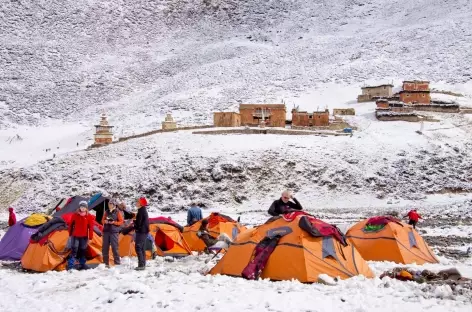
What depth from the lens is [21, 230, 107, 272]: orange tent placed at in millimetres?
11656

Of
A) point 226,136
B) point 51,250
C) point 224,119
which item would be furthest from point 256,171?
point 51,250

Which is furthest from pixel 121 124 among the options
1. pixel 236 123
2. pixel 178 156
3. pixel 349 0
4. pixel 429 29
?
pixel 349 0

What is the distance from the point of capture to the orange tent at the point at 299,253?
9594 mm

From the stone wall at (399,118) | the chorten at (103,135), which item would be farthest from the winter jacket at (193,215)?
the stone wall at (399,118)

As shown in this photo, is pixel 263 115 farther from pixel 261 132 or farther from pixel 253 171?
pixel 253 171

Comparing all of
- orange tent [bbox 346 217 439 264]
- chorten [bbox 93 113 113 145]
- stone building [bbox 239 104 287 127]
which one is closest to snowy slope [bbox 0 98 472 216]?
chorten [bbox 93 113 113 145]

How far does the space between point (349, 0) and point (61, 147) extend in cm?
9354

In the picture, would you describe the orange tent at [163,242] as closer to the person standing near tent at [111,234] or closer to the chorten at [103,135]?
the person standing near tent at [111,234]

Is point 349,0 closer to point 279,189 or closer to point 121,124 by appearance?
point 121,124

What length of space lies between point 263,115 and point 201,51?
182ft

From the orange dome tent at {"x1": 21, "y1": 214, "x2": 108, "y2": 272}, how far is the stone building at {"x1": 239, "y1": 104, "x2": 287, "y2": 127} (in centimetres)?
3589

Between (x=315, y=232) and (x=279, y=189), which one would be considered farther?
(x=279, y=189)

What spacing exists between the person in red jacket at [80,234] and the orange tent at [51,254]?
0.38 meters

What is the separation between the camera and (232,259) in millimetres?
10250
